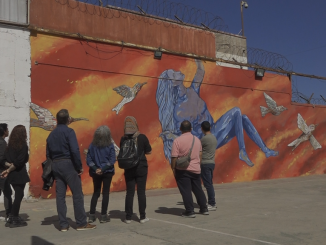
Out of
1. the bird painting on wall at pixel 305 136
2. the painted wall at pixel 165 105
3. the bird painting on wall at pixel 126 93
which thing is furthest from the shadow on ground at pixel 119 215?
the bird painting on wall at pixel 305 136

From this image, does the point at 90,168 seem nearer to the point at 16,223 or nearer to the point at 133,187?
the point at 133,187

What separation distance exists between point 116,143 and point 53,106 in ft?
6.07

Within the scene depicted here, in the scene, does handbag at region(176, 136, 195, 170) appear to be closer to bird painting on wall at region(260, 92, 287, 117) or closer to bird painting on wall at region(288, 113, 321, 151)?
bird painting on wall at region(260, 92, 287, 117)

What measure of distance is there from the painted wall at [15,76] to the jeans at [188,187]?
12.7ft

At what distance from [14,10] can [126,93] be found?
3231mm

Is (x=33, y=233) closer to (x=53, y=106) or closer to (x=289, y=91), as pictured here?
(x=53, y=106)

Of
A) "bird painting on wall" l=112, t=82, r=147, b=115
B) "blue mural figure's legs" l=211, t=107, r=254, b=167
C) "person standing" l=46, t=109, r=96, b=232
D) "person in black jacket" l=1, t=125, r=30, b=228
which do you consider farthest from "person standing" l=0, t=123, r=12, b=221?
"blue mural figure's legs" l=211, t=107, r=254, b=167

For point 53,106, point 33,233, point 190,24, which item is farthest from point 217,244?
point 190,24

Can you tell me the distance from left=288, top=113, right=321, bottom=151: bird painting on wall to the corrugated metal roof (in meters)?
9.74

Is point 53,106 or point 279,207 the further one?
point 53,106

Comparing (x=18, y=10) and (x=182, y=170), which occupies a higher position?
(x=18, y=10)

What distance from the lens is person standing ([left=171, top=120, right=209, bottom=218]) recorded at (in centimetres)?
699

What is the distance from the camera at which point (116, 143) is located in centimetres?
1059

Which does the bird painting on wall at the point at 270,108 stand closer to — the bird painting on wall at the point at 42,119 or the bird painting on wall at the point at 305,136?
the bird painting on wall at the point at 305,136
